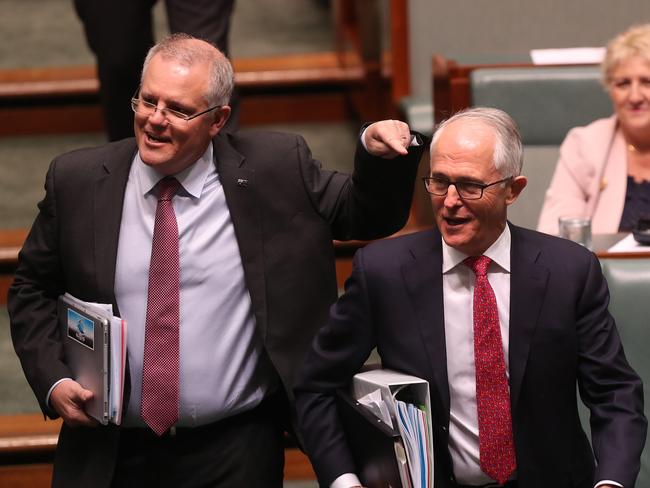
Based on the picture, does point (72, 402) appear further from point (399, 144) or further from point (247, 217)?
point (399, 144)

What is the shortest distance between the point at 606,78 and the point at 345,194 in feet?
3.67

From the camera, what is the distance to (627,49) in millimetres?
3055

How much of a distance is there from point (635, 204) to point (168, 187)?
1325mm

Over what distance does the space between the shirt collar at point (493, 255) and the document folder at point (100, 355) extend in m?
0.48

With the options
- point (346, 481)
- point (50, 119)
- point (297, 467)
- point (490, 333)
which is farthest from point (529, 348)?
point (50, 119)

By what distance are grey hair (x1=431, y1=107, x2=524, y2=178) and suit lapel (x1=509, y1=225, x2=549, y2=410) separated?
0.12 m

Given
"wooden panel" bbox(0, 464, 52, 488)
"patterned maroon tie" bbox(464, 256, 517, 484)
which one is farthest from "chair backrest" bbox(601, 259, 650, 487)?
"wooden panel" bbox(0, 464, 52, 488)

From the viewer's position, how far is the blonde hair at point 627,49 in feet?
9.97

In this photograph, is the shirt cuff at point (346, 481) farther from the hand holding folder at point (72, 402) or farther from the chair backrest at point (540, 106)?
the chair backrest at point (540, 106)

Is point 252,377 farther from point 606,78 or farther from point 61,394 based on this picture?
point 606,78

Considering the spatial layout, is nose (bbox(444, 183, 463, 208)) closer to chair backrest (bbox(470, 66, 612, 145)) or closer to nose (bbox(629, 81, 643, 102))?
nose (bbox(629, 81, 643, 102))

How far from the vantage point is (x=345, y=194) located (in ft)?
7.20

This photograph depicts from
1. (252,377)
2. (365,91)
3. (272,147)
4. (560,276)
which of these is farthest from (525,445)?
(365,91)

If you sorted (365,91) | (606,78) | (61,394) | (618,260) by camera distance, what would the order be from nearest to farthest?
(61,394) < (618,260) < (606,78) < (365,91)
